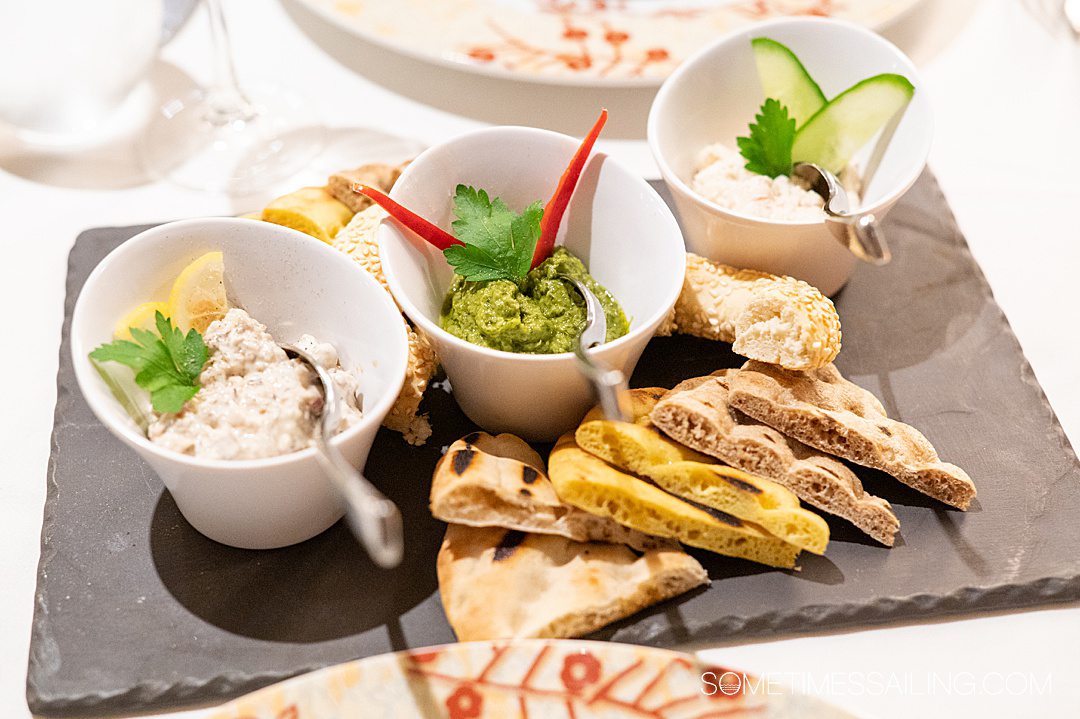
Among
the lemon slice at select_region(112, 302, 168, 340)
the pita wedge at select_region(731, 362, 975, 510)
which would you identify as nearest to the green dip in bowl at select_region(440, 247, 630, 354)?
the pita wedge at select_region(731, 362, 975, 510)

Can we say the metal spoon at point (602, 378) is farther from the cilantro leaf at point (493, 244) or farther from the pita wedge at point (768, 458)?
the cilantro leaf at point (493, 244)

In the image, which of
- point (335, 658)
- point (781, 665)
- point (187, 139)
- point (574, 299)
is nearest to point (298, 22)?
point (187, 139)

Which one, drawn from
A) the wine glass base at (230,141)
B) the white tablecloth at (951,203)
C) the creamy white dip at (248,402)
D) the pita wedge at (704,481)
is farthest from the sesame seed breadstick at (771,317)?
the wine glass base at (230,141)

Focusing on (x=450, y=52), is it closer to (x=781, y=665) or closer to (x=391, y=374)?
(x=391, y=374)

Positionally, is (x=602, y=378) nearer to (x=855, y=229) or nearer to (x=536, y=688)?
(x=536, y=688)

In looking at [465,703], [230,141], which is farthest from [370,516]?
[230,141]

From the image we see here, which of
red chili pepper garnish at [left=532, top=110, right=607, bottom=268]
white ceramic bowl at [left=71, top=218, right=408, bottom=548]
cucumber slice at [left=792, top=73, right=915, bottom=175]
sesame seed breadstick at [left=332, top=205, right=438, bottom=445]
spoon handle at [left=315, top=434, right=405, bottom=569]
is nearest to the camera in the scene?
spoon handle at [left=315, top=434, right=405, bottom=569]

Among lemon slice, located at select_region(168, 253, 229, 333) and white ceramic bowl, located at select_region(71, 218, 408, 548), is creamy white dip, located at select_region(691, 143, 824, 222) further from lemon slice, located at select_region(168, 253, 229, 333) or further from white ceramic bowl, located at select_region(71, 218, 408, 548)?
lemon slice, located at select_region(168, 253, 229, 333)
